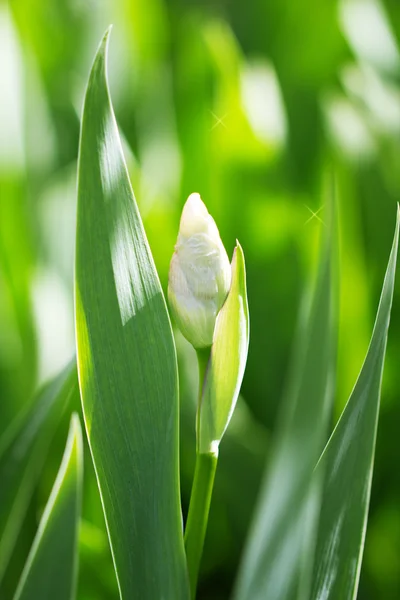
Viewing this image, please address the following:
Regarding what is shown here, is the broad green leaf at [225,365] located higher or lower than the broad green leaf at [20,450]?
higher

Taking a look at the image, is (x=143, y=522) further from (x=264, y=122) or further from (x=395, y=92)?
(x=395, y=92)

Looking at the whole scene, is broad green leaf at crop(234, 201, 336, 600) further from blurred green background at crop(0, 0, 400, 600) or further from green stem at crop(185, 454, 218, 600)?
blurred green background at crop(0, 0, 400, 600)

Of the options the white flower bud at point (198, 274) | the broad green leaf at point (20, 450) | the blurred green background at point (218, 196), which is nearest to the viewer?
the white flower bud at point (198, 274)

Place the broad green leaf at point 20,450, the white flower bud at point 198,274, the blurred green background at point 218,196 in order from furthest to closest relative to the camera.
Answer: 1. the blurred green background at point 218,196
2. the broad green leaf at point 20,450
3. the white flower bud at point 198,274

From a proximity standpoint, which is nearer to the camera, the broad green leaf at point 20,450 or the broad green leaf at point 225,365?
the broad green leaf at point 225,365

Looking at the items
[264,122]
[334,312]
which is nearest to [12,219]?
[264,122]

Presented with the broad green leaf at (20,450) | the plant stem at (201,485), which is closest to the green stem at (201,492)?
the plant stem at (201,485)

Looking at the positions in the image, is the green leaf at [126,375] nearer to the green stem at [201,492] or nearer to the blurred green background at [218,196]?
the green stem at [201,492]
